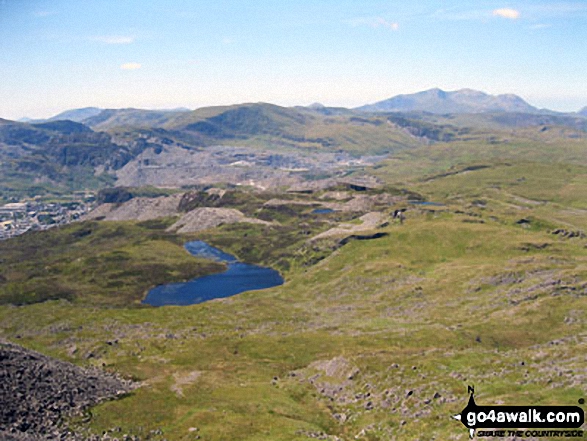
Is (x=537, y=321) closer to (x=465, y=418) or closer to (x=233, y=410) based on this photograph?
(x=465, y=418)


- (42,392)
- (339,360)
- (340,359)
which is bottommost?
(339,360)

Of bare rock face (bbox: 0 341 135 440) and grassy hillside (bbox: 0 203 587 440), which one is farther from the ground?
bare rock face (bbox: 0 341 135 440)

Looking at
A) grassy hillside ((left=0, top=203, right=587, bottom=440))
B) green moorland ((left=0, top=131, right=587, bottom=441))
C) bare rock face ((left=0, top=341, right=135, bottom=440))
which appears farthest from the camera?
grassy hillside ((left=0, top=203, right=587, bottom=440))

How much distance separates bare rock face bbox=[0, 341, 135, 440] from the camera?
8238 cm

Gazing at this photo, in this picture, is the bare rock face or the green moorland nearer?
the bare rock face

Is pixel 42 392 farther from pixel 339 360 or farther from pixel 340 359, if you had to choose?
pixel 340 359

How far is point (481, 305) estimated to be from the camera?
180625 millimetres

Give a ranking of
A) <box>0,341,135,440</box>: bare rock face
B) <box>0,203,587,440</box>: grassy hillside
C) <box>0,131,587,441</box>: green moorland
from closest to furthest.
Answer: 1. <box>0,341,135,440</box>: bare rock face
2. <box>0,131,587,441</box>: green moorland
3. <box>0,203,587,440</box>: grassy hillside

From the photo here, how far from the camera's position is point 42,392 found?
92625 millimetres

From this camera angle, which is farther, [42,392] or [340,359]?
[340,359]

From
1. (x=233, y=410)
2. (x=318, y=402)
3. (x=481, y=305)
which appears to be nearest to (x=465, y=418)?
(x=318, y=402)

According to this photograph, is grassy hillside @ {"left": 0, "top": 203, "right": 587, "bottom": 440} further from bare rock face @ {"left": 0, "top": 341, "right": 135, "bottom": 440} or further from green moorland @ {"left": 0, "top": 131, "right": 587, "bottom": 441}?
bare rock face @ {"left": 0, "top": 341, "right": 135, "bottom": 440}

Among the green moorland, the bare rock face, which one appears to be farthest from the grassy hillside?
the bare rock face

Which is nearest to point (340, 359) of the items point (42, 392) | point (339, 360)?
point (339, 360)
